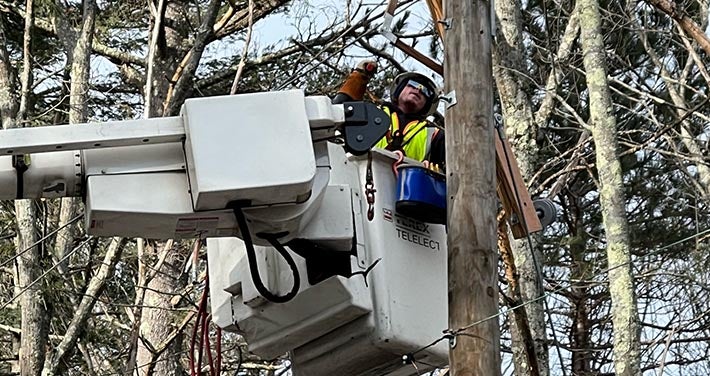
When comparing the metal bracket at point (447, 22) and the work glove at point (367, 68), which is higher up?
the work glove at point (367, 68)

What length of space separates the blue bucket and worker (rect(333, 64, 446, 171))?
1.38 ft

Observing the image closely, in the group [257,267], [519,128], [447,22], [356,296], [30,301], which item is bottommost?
[356,296]

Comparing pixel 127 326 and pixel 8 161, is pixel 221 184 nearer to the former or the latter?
pixel 8 161

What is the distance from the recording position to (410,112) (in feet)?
17.1

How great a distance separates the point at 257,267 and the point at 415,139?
40.1 inches

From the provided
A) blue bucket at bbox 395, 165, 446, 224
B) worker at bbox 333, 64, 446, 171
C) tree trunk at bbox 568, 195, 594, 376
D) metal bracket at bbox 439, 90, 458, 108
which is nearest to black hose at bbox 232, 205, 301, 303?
blue bucket at bbox 395, 165, 446, 224

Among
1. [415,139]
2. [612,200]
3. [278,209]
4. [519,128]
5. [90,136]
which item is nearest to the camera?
[90,136]

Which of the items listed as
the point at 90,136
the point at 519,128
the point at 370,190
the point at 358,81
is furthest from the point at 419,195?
the point at 519,128

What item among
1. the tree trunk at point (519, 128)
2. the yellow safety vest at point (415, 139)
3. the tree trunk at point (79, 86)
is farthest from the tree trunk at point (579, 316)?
the yellow safety vest at point (415, 139)

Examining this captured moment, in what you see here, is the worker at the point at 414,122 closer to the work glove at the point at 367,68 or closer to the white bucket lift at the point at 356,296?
the work glove at the point at 367,68

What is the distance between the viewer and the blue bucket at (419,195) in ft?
14.6

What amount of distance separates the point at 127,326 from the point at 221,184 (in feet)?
23.9

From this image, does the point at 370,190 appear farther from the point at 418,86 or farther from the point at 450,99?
the point at 418,86

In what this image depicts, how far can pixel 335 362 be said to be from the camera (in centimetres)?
455
